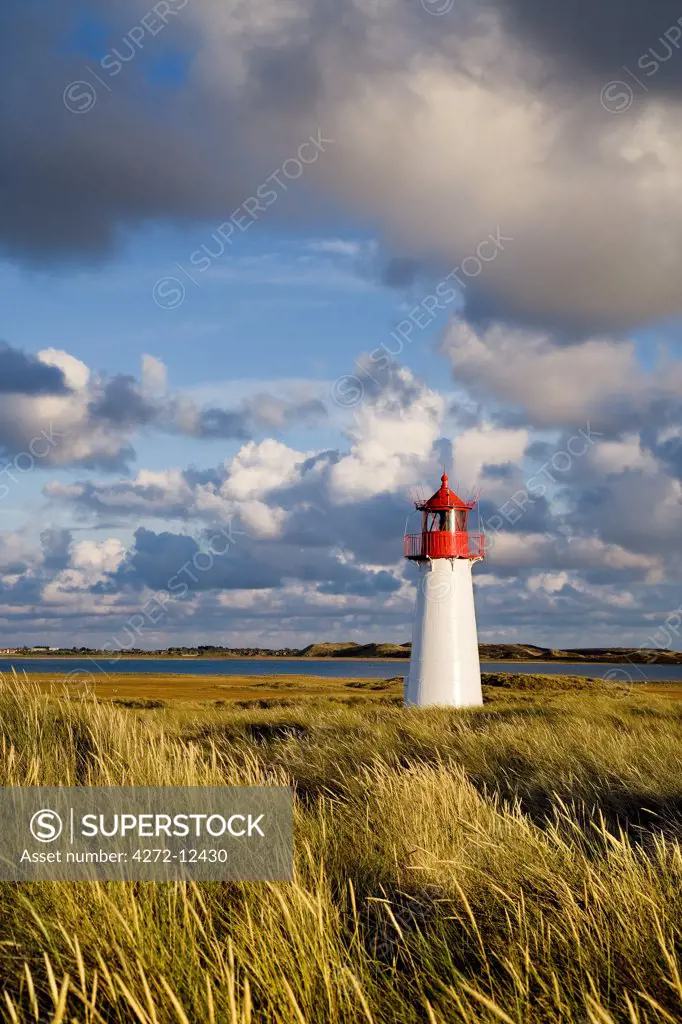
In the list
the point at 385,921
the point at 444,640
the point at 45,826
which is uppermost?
the point at 444,640

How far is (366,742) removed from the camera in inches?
469

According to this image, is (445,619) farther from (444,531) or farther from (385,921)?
(385,921)

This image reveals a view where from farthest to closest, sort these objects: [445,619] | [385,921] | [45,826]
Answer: [445,619], [45,826], [385,921]

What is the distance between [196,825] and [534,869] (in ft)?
8.27

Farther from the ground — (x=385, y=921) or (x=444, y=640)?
(x=444, y=640)

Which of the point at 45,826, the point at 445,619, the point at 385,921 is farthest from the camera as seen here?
the point at 445,619

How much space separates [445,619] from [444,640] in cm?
54

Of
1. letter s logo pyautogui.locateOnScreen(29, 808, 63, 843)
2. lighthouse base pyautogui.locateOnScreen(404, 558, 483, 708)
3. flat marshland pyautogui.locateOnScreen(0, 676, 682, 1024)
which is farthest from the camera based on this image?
lighthouse base pyautogui.locateOnScreen(404, 558, 483, 708)

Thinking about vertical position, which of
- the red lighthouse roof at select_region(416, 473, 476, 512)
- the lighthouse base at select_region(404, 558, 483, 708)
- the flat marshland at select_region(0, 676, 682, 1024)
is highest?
the red lighthouse roof at select_region(416, 473, 476, 512)

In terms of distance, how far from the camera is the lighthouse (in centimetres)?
2159

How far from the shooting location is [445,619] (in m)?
21.6

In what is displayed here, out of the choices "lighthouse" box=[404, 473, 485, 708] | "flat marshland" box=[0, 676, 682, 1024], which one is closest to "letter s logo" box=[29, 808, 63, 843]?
"flat marshland" box=[0, 676, 682, 1024]

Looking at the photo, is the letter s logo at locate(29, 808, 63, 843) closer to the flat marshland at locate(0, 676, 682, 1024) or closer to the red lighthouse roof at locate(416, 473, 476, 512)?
the flat marshland at locate(0, 676, 682, 1024)

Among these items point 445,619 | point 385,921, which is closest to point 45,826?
point 385,921
